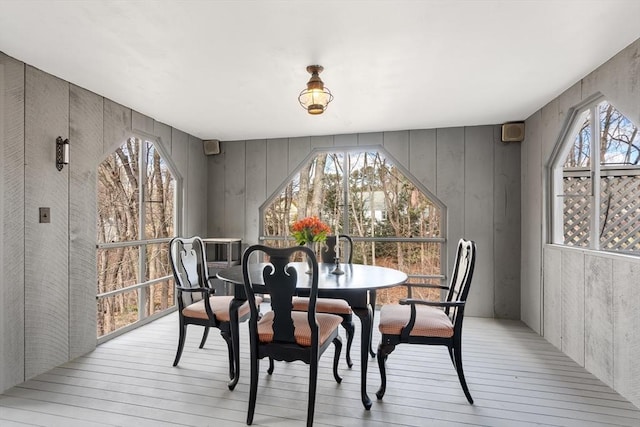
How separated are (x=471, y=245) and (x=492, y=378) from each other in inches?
41.7

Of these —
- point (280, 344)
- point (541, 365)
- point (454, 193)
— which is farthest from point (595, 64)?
point (280, 344)

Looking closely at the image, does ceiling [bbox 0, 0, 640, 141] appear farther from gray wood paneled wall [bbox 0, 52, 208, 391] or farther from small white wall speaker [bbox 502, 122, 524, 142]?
small white wall speaker [bbox 502, 122, 524, 142]

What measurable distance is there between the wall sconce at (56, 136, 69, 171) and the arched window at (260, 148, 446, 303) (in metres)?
2.42

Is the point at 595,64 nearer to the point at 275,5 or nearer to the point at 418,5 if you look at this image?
the point at 418,5

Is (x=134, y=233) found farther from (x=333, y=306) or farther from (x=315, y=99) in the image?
(x=315, y=99)

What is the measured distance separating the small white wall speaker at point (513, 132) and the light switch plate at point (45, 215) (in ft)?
14.7

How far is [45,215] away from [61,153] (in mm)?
497

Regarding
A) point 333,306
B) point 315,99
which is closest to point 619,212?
point 333,306

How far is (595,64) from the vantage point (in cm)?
255

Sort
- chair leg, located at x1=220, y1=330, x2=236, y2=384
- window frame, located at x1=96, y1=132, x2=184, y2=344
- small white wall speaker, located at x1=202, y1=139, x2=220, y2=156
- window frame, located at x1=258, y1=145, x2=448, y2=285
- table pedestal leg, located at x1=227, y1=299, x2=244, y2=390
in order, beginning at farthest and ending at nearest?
1. small white wall speaker, located at x1=202, y1=139, x2=220, y2=156
2. window frame, located at x1=258, y1=145, x2=448, y2=285
3. window frame, located at x1=96, y1=132, x2=184, y2=344
4. chair leg, located at x1=220, y1=330, x2=236, y2=384
5. table pedestal leg, located at x1=227, y1=299, x2=244, y2=390

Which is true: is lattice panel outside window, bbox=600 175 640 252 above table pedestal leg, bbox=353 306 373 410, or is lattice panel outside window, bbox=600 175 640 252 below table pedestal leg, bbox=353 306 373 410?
above

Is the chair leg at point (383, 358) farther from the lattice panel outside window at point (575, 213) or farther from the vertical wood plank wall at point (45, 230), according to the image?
the vertical wood plank wall at point (45, 230)

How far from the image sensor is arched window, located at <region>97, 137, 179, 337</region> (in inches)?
138

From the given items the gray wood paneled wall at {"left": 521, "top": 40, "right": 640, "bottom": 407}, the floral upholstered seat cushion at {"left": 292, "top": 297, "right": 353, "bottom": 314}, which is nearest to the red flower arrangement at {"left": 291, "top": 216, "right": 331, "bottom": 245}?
the floral upholstered seat cushion at {"left": 292, "top": 297, "right": 353, "bottom": 314}
